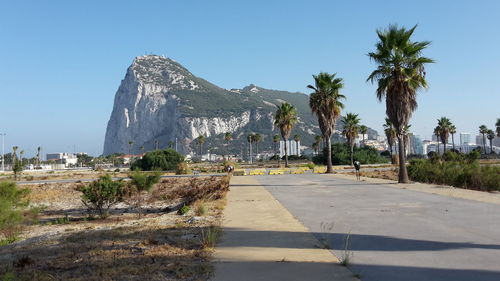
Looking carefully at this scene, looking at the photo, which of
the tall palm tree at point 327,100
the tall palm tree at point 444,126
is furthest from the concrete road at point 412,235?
the tall palm tree at point 444,126

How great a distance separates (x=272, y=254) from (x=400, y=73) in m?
Answer: 20.5

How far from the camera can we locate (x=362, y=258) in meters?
7.09

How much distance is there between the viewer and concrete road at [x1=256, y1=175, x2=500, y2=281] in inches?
245

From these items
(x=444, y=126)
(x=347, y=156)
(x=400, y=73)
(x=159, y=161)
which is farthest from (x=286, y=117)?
(x=444, y=126)

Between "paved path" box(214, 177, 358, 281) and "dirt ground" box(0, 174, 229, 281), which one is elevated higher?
"paved path" box(214, 177, 358, 281)

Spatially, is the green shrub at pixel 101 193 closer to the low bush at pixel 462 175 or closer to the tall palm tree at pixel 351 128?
the low bush at pixel 462 175

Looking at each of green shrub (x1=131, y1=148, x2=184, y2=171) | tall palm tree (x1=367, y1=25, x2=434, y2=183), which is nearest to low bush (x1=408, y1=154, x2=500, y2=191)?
tall palm tree (x1=367, y1=25, x2=434, y2=183)

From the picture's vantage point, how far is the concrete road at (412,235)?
621cm

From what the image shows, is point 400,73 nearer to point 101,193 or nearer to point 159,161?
point 101,193

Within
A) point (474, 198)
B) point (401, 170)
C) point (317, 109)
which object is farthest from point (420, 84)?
point (317, 109)

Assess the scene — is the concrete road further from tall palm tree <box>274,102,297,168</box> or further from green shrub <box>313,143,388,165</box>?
green shrub <box>313,143,388,165</box>

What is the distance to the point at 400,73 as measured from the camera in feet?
81.7

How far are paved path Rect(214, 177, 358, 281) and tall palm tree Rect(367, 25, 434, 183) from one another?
619 inches

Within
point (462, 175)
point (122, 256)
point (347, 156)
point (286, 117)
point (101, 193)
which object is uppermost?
point (286, 117)
